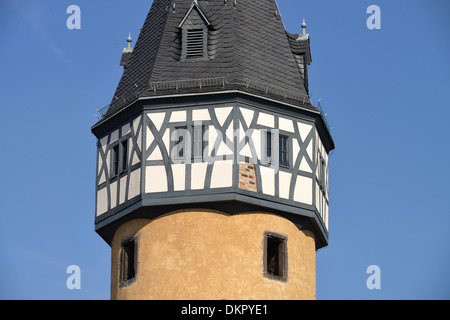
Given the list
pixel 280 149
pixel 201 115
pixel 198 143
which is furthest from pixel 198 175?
pixel 280 149

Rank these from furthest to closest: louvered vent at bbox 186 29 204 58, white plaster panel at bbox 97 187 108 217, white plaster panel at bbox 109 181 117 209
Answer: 1. louvered vent at bbox 186 29 204 58
2. white plaster panel at bbox 97 187 108 217
3. white plaster panel at bbox 109 181 117 209

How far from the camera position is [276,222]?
39.7 meters

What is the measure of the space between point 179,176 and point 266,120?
3.21 meters

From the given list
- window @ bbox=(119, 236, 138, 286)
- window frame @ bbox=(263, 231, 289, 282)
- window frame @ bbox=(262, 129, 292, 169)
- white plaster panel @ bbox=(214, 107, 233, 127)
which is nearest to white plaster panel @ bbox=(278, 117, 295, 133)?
window frame @ bbox=(262, 129, 292, 169)

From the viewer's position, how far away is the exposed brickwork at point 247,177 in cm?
3900

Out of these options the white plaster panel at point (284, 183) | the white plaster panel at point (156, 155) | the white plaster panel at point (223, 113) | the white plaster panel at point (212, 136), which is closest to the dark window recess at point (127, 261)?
the white plaster panel at point (156, 155)

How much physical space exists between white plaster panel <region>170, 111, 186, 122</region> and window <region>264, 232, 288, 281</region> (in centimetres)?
426

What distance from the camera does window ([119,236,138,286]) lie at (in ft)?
131

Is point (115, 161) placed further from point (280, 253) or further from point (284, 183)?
point (280, 253)

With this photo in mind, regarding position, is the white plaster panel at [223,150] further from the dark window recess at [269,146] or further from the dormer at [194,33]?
the dormer at [194,33]

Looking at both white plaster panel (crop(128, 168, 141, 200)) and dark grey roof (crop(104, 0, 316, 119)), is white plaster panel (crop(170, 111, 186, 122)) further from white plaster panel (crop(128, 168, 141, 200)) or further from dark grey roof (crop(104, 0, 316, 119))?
white plaster panel (crop(128, 168, 141, 200))
